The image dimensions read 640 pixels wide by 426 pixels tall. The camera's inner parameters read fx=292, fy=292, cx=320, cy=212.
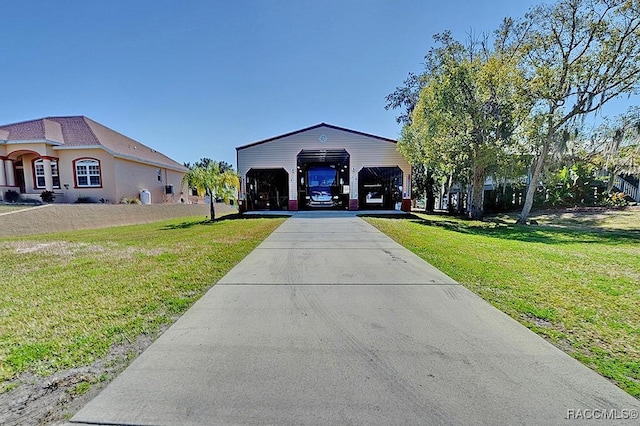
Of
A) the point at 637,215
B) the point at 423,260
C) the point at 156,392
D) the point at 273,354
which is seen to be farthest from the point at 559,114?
the point at 156,392

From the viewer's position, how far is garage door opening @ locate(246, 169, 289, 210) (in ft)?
71.9

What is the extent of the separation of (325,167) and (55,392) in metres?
19.9

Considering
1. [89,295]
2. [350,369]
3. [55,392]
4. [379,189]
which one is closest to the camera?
[55,392]

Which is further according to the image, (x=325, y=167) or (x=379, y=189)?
(x=379, y=189)

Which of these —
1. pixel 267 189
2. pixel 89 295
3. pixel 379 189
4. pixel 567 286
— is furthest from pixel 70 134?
pixel 567 286

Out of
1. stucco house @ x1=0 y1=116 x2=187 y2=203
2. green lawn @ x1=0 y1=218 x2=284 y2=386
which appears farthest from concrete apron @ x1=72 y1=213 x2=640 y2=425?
stucco house @ x1=0 y1=116 x2=187 y2=203

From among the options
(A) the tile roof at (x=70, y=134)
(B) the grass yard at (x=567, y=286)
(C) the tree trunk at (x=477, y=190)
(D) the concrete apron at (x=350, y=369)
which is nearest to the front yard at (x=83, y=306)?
(D) the concrete apron at (x=350, y=369)

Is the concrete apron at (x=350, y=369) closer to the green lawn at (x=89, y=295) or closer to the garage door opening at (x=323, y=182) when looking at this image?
the green lawn at (x=89, y=295)

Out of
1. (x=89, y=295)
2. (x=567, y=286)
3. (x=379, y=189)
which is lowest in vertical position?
(x=567, y=286)

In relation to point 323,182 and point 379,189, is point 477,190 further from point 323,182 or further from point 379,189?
point 323,182

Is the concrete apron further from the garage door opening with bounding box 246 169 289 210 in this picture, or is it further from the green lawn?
the garage door opening with bounding box 246 169 289 210

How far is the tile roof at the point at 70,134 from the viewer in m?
17.6

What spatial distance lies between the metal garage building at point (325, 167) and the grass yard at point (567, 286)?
11.5 meters

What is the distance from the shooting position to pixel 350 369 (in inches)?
98.3
